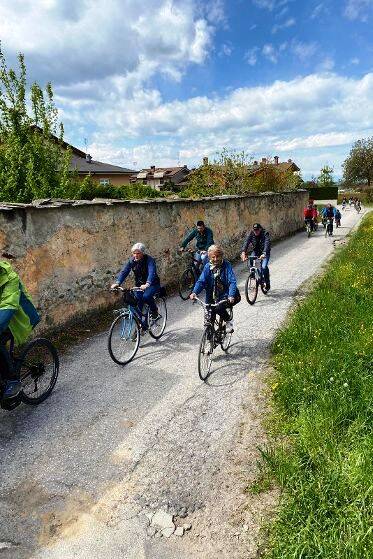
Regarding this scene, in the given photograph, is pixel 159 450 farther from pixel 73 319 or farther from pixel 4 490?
pixel 73 319

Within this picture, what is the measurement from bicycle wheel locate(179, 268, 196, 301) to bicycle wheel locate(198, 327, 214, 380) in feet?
14.1

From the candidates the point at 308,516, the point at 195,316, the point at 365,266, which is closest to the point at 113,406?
the point at 308,516

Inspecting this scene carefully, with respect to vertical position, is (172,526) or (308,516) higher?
(308,516)

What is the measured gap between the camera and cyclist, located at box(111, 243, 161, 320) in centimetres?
670

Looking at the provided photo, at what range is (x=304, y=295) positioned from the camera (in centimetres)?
1009

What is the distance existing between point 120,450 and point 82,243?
15.7 feet

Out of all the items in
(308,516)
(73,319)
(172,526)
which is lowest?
(172,526)

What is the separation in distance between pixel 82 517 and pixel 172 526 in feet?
2.62

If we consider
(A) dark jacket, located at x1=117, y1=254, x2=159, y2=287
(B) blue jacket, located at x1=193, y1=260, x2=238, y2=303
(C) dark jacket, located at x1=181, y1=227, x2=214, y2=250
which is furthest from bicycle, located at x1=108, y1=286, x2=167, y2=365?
(C) dark jacket, located at x1=181, y1=227, x2=214, y2=250

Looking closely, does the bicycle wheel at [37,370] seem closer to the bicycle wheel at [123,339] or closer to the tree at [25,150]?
the bicycle wheel at [123,339]

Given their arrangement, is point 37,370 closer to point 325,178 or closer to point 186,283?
point 186,283

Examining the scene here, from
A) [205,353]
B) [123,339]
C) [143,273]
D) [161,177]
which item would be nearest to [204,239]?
[143,273]

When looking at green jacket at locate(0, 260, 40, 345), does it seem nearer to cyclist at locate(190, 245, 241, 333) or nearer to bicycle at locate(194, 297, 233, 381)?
bicycle at locate(194, 297, 233, 381)

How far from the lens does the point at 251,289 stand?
32.0 ft
